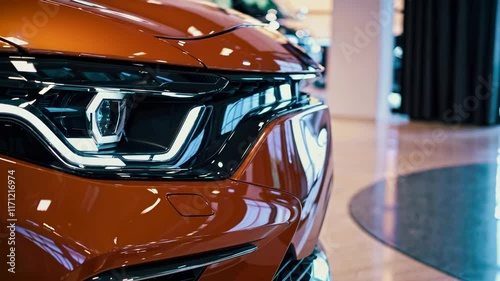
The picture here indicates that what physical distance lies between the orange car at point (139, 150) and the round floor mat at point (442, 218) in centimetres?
143

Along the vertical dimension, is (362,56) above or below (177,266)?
below

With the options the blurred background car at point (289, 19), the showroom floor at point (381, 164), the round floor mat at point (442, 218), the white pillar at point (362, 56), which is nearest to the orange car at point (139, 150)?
the showroom floor at point (381, 164)

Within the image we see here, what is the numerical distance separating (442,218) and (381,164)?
4.62ft

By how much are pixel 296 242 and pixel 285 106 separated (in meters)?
0.23

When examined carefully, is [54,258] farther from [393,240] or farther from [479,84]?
[479,84]

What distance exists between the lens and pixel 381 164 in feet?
13.8

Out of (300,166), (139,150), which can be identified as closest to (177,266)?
(139,150)

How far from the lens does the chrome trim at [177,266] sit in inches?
30.0

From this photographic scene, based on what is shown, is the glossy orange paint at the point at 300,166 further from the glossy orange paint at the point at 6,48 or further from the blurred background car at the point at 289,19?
the blurred background car at the point at 289,19

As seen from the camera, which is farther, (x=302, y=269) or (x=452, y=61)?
(x=452, y=61)

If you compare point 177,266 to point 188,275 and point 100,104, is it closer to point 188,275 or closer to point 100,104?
point 188,275

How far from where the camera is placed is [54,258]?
0.73 metres

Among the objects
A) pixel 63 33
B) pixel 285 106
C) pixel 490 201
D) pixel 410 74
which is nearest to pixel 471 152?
pixel 490 201

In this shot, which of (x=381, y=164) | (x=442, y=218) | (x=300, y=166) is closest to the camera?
(x=300, y=166)
